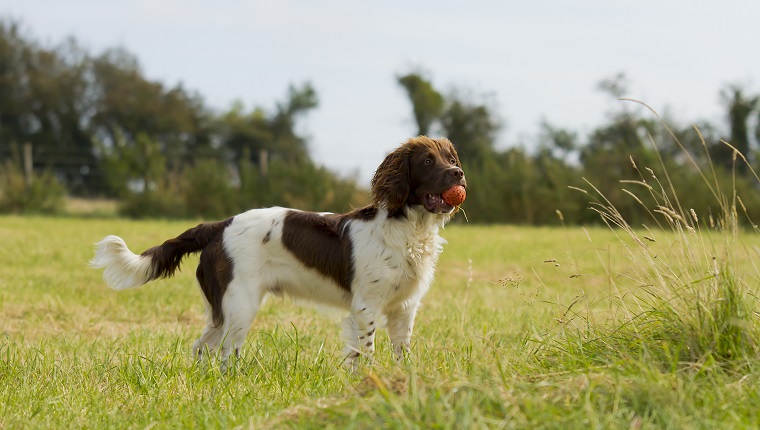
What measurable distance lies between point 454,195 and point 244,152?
3006cm

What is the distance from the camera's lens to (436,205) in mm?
4551

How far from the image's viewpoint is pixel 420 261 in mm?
Result: 4633

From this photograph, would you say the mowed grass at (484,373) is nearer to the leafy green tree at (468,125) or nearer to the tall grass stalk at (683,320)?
the tall grass stalk at (683,320)

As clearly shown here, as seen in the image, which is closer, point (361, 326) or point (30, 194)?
point (361, 326)

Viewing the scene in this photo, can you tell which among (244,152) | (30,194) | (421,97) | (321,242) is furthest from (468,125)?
(321,242)

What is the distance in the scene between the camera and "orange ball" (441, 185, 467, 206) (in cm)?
448

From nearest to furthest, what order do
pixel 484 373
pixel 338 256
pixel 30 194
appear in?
pixel 484 373
pixel 338 256
pixel 30 194

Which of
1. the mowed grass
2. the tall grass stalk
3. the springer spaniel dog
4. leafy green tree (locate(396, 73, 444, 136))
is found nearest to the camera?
the mowed grass

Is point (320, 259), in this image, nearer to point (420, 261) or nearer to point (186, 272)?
point (420, 261)

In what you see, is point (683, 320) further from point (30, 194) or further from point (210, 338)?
point (30, 194)

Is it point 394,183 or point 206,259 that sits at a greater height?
point 394,183

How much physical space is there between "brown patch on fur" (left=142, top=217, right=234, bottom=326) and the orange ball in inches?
52.0

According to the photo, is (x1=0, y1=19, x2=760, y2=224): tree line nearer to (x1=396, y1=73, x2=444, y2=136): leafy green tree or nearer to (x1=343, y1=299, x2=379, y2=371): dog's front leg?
(x1=396, y1=73, x2=444, y2=136): leafy green tree

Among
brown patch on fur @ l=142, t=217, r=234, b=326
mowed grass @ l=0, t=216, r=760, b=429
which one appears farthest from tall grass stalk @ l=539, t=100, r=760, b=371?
brown patch on fur @ l=142, t=217, r=234, b=326
